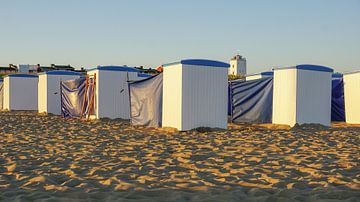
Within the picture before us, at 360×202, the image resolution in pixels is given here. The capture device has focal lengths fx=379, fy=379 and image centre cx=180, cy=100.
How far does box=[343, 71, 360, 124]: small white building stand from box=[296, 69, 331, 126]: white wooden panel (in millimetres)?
1946

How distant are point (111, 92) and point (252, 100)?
572 cm

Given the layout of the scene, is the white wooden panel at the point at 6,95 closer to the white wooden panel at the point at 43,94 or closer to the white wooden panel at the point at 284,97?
the white wooden panel at the point at 43,94

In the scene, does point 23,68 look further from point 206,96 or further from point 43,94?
point 206,96

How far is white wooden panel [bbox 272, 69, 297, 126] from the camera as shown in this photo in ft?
40.1

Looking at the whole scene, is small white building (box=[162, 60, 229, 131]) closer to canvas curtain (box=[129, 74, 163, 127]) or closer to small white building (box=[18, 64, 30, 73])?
canvas curtain (box=[129, 74, 163, 127])

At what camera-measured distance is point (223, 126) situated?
37.5 feet

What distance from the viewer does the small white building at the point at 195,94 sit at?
10.9m

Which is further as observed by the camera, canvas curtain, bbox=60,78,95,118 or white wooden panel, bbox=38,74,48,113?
white wooden panel, bbox=38,74,48,113

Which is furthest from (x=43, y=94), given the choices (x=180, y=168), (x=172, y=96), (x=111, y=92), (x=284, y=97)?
(x=180, y=168)

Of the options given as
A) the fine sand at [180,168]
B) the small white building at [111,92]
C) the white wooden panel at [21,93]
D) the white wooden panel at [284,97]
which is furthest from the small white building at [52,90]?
the white wooden panel at [284,97]

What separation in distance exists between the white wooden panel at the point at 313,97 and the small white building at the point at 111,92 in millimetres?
6781

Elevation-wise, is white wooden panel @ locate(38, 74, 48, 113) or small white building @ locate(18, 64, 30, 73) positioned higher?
small white building @ locate(18, 64, 30, 73)

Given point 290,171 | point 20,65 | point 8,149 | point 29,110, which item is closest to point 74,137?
point 8,149

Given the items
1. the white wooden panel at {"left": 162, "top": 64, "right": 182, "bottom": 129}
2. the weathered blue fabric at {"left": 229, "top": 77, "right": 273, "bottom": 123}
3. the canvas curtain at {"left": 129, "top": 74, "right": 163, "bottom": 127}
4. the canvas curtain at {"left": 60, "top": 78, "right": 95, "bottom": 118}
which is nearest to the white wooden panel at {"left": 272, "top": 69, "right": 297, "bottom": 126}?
the weathered blue fabric at {"left": 229, "top": 77, "right": 273, "bottom": 123}
